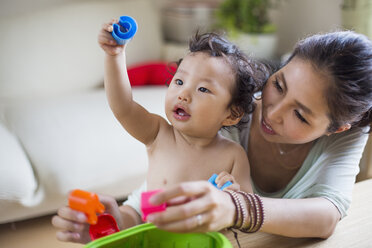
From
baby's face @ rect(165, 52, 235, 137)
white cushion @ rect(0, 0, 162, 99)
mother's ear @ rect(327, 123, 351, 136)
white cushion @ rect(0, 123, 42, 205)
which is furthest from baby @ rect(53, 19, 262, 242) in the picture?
white cushion @ rect(0, 0, 162, 99)

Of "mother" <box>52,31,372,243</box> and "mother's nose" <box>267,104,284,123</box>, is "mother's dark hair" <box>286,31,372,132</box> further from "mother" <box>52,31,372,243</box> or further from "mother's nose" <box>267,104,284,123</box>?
"mother's nose" <box>267,104,284,123</box>

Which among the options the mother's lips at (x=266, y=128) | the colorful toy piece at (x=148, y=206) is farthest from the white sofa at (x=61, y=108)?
the colorful toy piece at (x=148, y=206)

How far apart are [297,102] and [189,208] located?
0.43m

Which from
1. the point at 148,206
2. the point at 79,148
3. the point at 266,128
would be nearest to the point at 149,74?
the point at 79,148

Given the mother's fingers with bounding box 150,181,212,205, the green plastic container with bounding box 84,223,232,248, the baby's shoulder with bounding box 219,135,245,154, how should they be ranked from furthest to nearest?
the baby's shoulder with bounding box 219,135,245,154, the green plastic container with bounding box 84,223,232,248, the mother's fingers with bounding box 150,181,212,205

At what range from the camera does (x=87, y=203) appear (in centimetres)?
68

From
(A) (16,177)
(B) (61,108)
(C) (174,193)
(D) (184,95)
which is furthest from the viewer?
(B) (61,108)

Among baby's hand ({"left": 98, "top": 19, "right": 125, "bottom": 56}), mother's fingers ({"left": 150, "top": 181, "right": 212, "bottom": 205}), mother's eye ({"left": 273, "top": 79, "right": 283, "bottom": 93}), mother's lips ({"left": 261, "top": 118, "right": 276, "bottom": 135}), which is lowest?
mother's lips ({"left": 261, "top": 118, "right": 276, "bottom": 135})

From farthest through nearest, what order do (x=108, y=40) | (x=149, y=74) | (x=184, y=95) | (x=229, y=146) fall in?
(x=149, y=74) → (x=229, y=146) → (x=184, y=95) → (x=108, y=40)

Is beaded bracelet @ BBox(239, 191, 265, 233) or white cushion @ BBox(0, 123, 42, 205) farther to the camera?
white cushion @ BBox(0, 123, 42, 205)

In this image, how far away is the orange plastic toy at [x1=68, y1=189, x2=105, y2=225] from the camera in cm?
69

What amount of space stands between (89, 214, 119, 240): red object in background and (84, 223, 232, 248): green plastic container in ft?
0.13

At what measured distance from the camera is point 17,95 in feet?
7.61

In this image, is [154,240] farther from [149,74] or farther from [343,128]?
[149,74]
